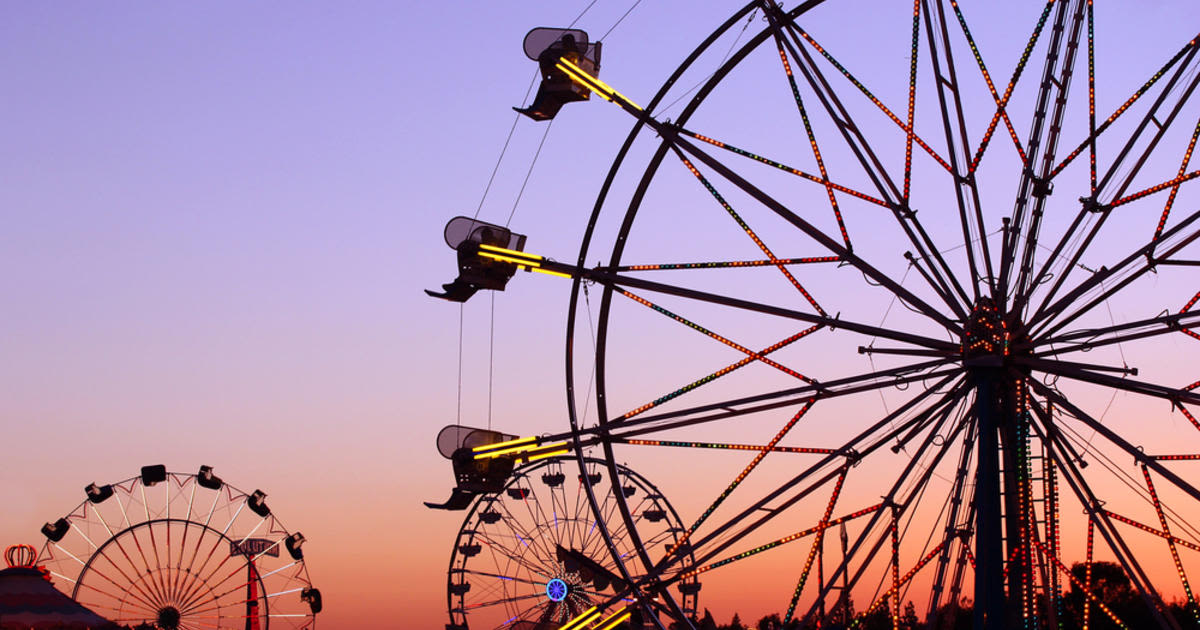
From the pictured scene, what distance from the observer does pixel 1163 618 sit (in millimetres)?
17250

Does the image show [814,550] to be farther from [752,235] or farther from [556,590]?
[556,590]

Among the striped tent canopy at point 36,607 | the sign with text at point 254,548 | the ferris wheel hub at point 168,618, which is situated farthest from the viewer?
the sign with text at point 254,548

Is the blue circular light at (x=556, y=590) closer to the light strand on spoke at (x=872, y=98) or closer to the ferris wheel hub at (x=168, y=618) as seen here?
the ferris wheel hub at (x=168, y=618)

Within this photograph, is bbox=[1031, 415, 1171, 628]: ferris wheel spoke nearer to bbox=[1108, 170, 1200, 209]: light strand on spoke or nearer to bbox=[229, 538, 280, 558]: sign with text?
bbox=[1108, 170, 1200, 209]: light strand on spoke

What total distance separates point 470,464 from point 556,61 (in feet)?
21.2

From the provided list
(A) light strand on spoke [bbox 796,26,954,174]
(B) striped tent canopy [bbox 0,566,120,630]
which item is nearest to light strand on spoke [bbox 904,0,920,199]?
(A) light strand on spoke [bbox 796,26,954,174]

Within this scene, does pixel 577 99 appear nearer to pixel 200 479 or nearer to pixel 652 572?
pixel 652 572

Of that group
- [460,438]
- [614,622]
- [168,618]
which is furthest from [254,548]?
[614,622]

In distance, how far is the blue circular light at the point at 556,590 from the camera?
4181cm

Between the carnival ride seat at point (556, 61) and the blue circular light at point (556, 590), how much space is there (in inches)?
922

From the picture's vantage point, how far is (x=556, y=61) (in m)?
21.0

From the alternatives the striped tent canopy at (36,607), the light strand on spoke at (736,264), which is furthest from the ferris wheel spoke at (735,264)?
the striped tent canopy at (36,607)

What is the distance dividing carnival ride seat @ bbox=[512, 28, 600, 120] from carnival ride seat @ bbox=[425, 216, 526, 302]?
1996 millimetres

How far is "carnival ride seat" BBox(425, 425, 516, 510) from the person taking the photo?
20.8 metres
